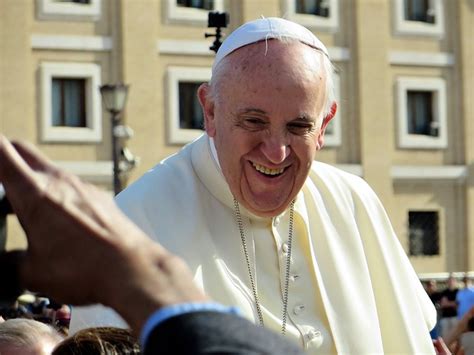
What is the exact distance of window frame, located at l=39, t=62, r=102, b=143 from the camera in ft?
81.1

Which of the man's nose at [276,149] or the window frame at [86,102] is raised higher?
the window frame at [86,102]

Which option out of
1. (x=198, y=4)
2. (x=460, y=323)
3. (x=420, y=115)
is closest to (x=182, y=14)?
(x=198, y=4)

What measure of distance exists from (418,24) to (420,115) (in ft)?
6.12

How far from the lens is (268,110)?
132 inches

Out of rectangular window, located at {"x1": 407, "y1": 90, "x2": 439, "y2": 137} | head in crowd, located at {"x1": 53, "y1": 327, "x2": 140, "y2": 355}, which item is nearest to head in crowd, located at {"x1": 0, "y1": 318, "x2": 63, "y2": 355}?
head in crowd, located at {"x1": 53, "y1": 327, "x2": 140, "y2": 355}

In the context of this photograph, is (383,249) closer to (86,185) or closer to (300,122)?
(300,122)

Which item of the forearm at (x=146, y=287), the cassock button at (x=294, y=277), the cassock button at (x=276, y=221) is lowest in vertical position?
the cassock button at (x=294, y=277)

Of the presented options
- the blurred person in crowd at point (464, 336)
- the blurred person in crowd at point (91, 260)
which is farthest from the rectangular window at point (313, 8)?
the blurred person in crowd at point (91, 260)

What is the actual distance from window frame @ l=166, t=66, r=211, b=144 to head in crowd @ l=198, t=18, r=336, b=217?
2194 cm

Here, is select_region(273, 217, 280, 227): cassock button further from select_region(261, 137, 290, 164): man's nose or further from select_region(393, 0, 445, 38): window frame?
select_region(393, 0, 445, 38): window frame

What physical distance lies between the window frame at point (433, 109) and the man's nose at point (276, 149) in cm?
2436

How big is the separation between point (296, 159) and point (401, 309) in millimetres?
563

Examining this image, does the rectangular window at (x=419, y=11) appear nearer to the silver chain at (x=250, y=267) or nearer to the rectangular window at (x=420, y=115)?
the rectangular window at (x=420, y=115)

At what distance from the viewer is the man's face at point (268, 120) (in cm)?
336
